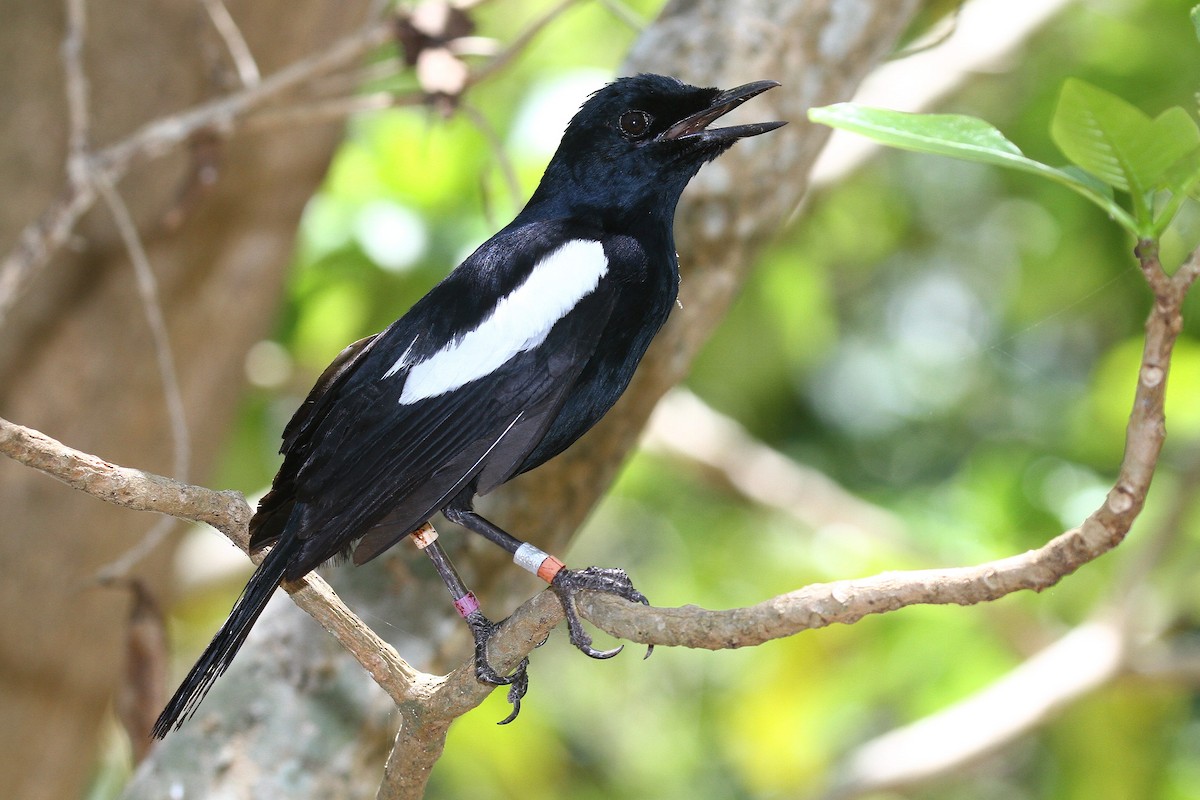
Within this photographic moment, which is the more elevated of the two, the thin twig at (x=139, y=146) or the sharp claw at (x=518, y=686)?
the thin twig at (x=139, y=146)

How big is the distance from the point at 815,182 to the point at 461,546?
248 centimetres

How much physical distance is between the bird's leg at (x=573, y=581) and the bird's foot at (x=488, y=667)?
4.3 inches

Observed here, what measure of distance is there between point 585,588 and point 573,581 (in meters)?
0.04

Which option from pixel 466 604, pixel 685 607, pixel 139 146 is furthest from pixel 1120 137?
pixel 139 146

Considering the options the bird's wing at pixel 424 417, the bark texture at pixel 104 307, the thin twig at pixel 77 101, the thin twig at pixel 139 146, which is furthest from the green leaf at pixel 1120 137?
the bark texture at pixel 104 307

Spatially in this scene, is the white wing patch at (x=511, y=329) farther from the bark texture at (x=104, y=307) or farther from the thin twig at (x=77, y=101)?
the bark texture at (x=104, y=307)

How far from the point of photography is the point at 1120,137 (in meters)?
1.43

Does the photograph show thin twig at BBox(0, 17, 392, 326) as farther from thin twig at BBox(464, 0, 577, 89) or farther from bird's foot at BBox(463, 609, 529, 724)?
bird's foot at BBox(463, 609, 529, 724)

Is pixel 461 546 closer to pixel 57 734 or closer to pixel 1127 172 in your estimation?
pixel 57 734

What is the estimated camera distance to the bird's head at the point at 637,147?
2.39 metres

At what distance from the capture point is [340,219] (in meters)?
4.61

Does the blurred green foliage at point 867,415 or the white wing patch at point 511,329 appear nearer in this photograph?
the white wing patch at point 511,329

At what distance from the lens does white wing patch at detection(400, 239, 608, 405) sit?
6.70 feet

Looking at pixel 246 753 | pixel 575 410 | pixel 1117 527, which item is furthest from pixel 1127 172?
pixel 246 753
